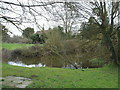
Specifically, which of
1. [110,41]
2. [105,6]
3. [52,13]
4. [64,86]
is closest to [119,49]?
[110,41]

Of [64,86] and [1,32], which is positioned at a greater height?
[1,32]

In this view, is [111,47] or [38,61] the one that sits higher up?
[111,47]

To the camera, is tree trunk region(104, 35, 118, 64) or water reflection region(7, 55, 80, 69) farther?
water reflection region(7, 55, 80, 69)

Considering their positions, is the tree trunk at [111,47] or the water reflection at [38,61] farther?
the water reflection at [38,61]

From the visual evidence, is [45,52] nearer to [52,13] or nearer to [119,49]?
[119,49]

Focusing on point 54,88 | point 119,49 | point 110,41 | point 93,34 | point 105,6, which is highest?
point 105,6

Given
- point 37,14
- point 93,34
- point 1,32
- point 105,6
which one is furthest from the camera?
point 93,34

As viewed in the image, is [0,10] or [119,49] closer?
[0,10]

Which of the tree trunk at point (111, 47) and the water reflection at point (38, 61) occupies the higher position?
the tree trunk at point (111, 47)

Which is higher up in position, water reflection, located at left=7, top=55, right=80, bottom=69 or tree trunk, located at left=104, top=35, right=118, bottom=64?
tree trunk, located at left=104, top=35, right=118, bottom=64

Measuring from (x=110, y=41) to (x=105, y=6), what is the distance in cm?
152

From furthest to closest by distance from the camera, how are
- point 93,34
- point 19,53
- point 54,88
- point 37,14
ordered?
point 19,53 < point 93,34 < point 54,88 < point 37,14

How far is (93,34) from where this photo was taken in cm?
594

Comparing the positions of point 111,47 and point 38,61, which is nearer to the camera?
point 111,47
